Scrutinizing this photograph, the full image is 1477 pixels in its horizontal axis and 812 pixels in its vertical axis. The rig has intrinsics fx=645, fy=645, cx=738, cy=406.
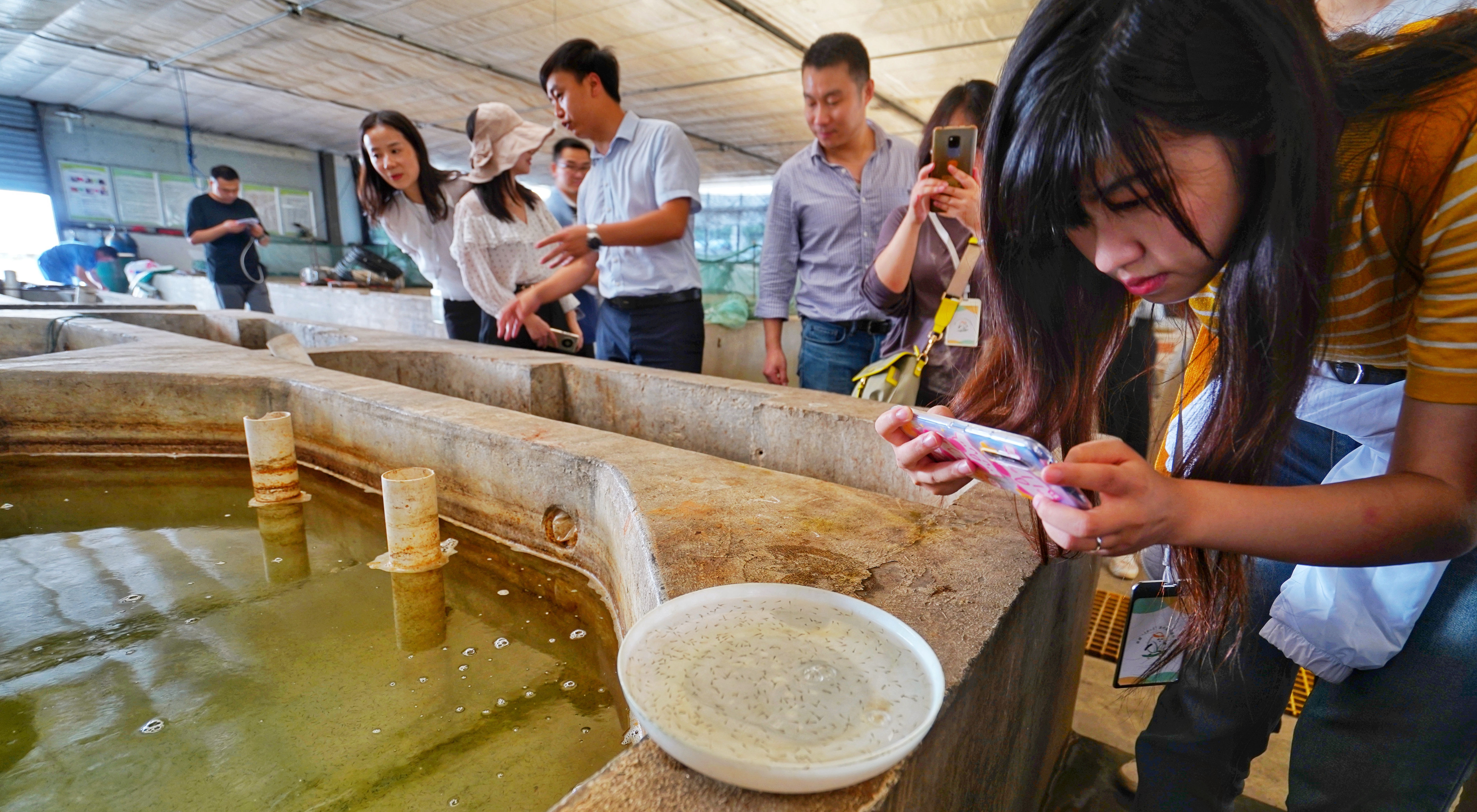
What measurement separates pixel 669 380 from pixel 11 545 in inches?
83.3

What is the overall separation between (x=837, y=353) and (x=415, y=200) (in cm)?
242

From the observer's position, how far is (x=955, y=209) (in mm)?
2035

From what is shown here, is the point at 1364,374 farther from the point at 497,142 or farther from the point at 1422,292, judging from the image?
the point at 497,142

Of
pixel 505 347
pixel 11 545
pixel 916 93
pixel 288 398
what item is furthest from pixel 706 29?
pixel 11 545

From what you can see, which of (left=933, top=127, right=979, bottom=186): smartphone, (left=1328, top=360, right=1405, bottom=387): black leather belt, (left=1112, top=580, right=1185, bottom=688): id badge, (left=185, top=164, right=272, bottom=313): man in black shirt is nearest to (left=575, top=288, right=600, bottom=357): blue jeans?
(left=933, top=127, right=979, bottom=186): smartphone

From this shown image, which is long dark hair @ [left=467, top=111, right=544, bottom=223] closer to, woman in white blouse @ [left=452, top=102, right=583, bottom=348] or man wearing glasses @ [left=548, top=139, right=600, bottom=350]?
woman in white blouse @ [left=452, top=102, right=583, bottom=348]

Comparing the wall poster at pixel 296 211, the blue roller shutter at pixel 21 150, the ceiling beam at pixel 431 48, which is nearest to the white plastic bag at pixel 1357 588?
the ceiling beam at pixel 431 48

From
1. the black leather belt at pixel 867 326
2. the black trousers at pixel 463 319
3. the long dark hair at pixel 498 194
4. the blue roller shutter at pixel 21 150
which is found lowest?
the black trousers at pixel 463 319

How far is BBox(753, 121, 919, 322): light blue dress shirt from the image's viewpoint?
2744 millimetres

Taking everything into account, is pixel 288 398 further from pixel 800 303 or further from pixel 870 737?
pixel 870 737

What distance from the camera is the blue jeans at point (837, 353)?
286 centimetres

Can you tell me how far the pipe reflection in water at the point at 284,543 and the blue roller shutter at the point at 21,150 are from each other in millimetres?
12867

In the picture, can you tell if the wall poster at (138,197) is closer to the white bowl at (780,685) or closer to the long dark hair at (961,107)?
the long dark hair at (961,107)

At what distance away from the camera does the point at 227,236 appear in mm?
6180
